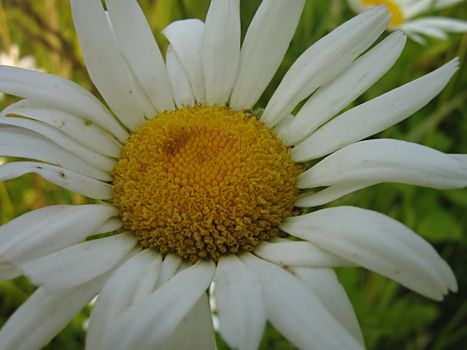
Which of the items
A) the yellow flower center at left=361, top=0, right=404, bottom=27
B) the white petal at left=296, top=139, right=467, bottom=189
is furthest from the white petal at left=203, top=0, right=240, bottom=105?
the yellow flower center at left=361, top=0, right=404, bottom=27

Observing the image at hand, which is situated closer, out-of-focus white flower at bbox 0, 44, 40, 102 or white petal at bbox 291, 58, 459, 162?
white petal at bbox 291, 58, 459, 162

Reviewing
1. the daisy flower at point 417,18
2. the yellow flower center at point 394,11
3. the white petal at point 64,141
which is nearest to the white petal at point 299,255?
the white petal at point 64,141

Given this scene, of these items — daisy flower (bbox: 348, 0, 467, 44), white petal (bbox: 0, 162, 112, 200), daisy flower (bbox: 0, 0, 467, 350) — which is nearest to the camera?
daisy flower (bbox: 0, 0, 467, 350)

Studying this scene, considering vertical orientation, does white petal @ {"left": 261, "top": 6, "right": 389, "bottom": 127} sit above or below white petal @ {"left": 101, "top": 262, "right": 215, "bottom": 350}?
above

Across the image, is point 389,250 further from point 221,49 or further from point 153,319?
point 221,49

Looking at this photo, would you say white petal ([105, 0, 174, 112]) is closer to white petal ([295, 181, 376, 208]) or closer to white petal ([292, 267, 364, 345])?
white petal ([295, 181, 376, 208])

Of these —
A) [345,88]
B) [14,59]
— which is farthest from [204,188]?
[14,59]

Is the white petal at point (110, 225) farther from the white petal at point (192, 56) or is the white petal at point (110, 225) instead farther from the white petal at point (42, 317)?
the white petal at point (192, 56)
